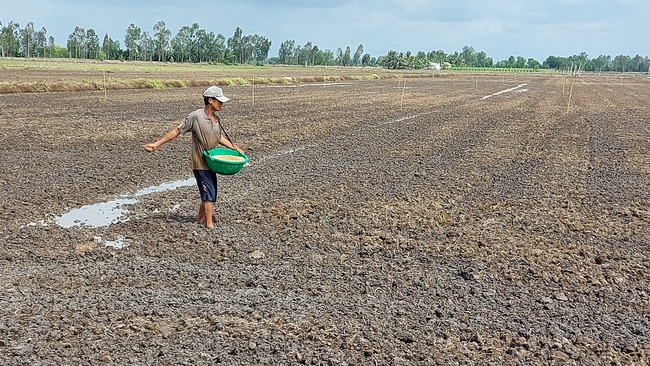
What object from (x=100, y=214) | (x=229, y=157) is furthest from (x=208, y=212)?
Answer: (x=100, y=214)

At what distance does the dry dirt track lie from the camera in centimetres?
382

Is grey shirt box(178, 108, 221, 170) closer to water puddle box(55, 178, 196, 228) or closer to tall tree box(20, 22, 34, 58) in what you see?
water puddle box(55, 178, 196, 228)

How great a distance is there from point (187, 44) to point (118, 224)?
138 metres

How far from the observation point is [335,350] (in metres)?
3.75

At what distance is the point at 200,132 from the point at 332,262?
1.86 meters

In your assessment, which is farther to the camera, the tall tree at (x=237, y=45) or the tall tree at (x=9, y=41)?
the tall tree at (x=237, y=45)

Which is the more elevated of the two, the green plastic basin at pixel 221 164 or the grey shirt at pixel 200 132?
the grey shirt at pixel 200 132

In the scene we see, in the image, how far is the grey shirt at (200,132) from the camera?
5.82 meters

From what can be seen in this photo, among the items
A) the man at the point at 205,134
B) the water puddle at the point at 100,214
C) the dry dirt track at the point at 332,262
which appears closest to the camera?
the dry dirt track at the point at 332,262

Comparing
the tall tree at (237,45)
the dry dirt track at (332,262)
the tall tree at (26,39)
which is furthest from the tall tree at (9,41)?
the dry dirt track at (332,262)

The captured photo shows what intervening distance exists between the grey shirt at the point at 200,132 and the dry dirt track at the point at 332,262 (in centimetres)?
77

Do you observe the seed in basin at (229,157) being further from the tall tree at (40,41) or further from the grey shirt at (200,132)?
the tall tree at (40,41)

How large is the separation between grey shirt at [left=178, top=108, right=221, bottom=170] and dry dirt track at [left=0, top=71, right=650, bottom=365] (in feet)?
2.53

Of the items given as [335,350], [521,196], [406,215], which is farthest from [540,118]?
[335,350]
